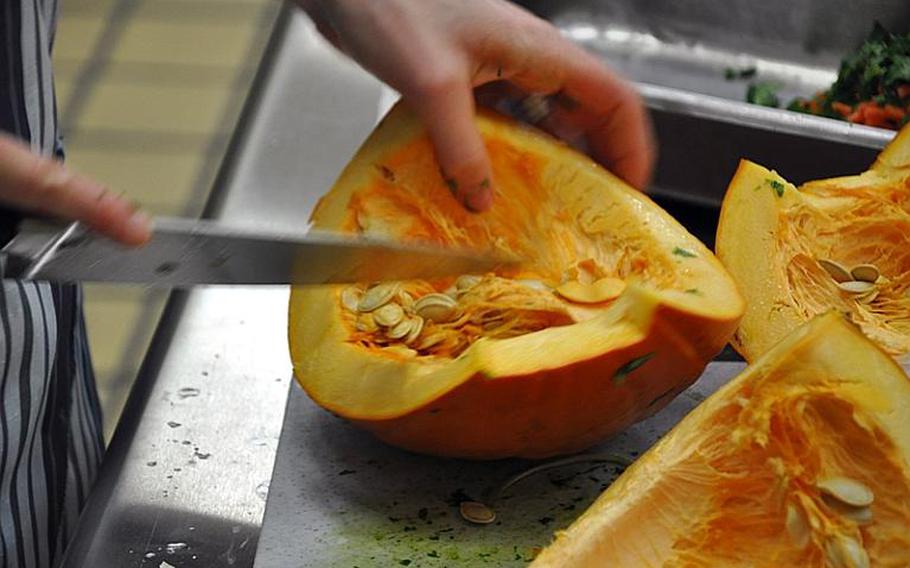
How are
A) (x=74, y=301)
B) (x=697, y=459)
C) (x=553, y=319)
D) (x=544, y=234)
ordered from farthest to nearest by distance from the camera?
(x=74, y=301), (x=544, y=234), (x=553, y=319), (x=697, y=459)

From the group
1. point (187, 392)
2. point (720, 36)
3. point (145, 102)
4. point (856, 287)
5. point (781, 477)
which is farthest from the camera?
point (145, 102)

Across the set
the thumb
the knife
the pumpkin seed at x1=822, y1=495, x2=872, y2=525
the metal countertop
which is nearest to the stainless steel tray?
the metal countertop

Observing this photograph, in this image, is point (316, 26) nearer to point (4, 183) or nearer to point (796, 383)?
point (4, 183)

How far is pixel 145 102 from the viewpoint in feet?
10.9

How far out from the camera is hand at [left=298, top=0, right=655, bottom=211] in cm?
100

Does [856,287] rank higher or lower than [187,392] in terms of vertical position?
higher

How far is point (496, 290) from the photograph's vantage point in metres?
1.01

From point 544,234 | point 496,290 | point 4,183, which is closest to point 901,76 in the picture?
point 544,234

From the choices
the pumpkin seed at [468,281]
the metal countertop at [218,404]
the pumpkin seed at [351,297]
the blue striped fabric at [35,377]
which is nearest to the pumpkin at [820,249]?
the pumpkin seed at [468,281]

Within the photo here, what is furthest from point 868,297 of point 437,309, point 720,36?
point 720,36

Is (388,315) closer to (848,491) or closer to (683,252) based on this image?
(683,252)

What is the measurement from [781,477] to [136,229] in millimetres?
479

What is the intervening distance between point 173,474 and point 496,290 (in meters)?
0.36

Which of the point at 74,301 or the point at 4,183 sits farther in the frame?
the point at 74,301
